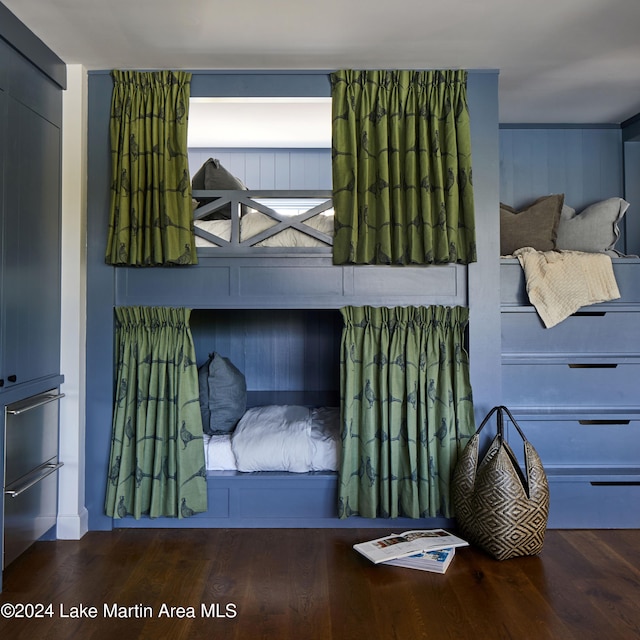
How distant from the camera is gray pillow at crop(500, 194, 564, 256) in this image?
3465 millimetres

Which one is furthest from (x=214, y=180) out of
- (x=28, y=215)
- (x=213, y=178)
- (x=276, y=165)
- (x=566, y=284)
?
(x=566, y=284)

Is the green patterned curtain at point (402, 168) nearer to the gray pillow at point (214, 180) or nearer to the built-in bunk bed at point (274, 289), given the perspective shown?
the built-in bunk bed at point (274, 289)

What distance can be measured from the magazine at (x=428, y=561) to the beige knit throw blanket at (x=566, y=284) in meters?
1.28

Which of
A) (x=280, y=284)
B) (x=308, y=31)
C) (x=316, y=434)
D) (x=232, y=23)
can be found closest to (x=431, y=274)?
(x=280, y=284)

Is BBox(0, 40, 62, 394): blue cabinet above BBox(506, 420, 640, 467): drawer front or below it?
above

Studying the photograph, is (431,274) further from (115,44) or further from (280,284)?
(115,44)

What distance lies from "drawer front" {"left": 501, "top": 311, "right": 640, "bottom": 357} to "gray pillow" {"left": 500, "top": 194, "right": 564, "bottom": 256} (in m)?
0.48

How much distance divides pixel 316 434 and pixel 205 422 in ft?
2.01

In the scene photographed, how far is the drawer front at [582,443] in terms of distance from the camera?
318 cm

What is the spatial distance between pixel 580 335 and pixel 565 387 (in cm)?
28

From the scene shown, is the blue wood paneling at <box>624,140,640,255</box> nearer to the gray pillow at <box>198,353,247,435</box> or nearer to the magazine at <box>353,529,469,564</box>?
the magazine at <box>353,529,469,564</box>

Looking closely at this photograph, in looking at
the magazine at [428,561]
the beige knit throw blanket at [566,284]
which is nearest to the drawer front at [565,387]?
the beige knit throw blanket at [566,284]

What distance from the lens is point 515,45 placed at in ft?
9.36

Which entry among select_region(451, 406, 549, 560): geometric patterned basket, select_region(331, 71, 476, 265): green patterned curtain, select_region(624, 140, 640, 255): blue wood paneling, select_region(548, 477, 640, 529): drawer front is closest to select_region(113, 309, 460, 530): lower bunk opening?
select_region(451, 406, 549, 560): geometric patterned basket
